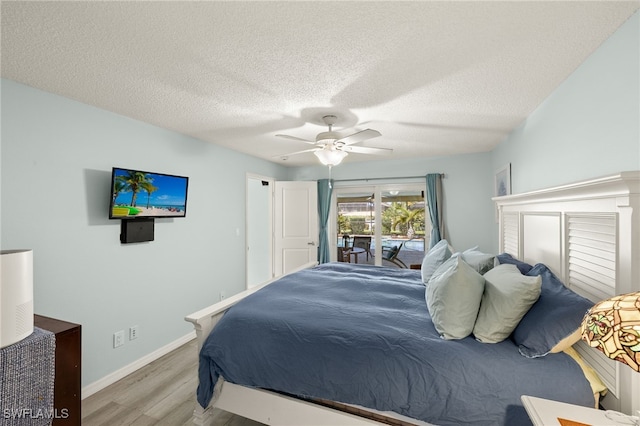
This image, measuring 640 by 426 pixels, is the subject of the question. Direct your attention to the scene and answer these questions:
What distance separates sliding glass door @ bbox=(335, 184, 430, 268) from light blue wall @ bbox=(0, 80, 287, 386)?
2507 millimetres

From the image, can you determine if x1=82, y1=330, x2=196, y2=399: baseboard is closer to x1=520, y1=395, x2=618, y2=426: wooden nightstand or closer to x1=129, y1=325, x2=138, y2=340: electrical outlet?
x1=129, y1=325, x2=138, y2=340: electrical outlet

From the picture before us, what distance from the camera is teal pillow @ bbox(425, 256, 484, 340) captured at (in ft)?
5.16

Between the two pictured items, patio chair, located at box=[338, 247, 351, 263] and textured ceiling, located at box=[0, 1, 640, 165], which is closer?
textured ceiling, located at box=[0, 1, 640, 165]

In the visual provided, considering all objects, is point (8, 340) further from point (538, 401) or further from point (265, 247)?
point (265, 247)

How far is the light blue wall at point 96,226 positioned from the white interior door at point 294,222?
159 centimetres

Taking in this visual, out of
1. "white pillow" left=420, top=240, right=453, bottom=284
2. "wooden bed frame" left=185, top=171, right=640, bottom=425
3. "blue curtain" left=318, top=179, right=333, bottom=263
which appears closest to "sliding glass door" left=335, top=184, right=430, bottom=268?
"blue curtain" left=318, top=179, right=333, bottom=263

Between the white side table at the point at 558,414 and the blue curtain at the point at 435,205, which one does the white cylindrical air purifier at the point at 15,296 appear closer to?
the white side table at the point at 558,414

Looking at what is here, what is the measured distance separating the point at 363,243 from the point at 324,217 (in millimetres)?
870

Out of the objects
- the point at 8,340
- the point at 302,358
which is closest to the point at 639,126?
the point at 302,358

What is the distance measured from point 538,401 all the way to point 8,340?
2415 mm

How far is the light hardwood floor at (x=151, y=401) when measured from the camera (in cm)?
203

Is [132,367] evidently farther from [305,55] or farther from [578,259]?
[578,259]

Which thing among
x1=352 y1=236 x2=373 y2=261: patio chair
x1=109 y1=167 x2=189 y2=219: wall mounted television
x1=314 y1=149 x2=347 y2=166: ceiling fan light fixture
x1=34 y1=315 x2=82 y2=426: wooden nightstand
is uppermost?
x1=314 y1=149 x2=347 y2=166: ceiling fan light fixture

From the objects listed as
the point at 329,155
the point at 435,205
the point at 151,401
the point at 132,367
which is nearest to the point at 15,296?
the point at 151,401
